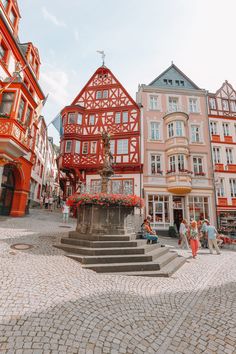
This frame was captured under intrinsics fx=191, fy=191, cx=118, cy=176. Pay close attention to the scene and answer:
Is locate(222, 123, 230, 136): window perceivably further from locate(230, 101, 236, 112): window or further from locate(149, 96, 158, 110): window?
locate(149, 96, 158, 110): window

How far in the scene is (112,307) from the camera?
3445mm

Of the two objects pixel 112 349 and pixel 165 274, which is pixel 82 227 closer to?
pixel 165 274

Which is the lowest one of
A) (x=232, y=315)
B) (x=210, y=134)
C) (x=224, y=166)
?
(x=232, y=315)

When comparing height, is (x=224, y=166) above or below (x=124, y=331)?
above

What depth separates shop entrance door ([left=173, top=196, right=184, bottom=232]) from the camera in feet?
62.1

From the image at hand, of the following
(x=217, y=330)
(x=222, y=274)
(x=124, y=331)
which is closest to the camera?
(x=124, y=331)

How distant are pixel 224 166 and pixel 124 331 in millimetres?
20802

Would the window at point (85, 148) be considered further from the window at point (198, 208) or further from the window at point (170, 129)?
the window at point (198, 208)

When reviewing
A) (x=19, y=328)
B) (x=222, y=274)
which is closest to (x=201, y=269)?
(x=222, y=274)

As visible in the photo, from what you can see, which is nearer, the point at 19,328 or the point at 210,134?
the point at 19,328

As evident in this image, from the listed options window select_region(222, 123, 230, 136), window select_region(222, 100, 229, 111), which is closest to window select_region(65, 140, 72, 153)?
window select_region(222, 123, 230, 136)

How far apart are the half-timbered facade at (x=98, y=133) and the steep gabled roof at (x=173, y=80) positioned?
4829 millimetres

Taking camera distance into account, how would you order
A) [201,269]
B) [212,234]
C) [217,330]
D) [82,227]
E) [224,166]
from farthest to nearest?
1. [224,166]
2. [212,234]
3. [82,227]
4. [201,269]
5. [217,330]

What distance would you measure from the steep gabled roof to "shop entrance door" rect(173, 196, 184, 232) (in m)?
13.2
